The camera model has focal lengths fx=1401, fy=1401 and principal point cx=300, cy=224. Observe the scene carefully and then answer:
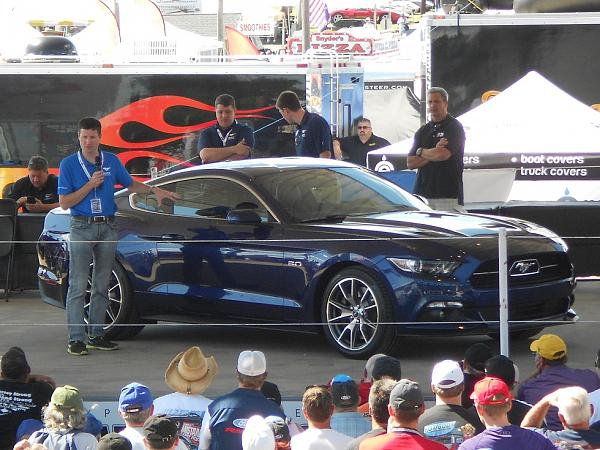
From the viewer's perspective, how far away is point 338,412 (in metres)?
7.03

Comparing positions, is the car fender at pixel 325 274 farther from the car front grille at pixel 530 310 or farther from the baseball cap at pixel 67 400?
the baseball cap at pixel 67 400

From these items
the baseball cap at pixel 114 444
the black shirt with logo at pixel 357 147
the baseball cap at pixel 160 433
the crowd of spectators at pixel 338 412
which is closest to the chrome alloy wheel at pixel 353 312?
the crowd of spectators at pixel 338 412

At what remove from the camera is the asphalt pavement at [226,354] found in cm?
977

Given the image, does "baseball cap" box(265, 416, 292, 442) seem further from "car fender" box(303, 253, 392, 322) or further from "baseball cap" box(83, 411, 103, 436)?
"car fender" box(303, 253, 392, 322)

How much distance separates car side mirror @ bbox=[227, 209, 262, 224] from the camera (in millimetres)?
10531

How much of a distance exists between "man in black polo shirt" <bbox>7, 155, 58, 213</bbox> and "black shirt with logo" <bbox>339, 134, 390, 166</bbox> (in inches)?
200

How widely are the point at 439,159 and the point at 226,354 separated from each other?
2689mm

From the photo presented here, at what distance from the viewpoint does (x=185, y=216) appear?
36.2ft

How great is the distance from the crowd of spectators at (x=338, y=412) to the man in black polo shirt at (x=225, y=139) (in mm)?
5193

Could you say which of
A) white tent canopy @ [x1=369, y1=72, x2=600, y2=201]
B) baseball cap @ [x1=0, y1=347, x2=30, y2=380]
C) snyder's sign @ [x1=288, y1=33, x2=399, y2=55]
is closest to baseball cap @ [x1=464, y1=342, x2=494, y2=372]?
baseball cap @ [x1=0, y1=347, x2=30, y2=380]

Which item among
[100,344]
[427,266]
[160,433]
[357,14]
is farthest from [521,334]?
[357,14]

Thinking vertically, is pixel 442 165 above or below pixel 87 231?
above

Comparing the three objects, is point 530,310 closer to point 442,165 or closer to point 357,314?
point 357,314

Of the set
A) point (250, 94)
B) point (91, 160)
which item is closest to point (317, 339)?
point (91, 160)
